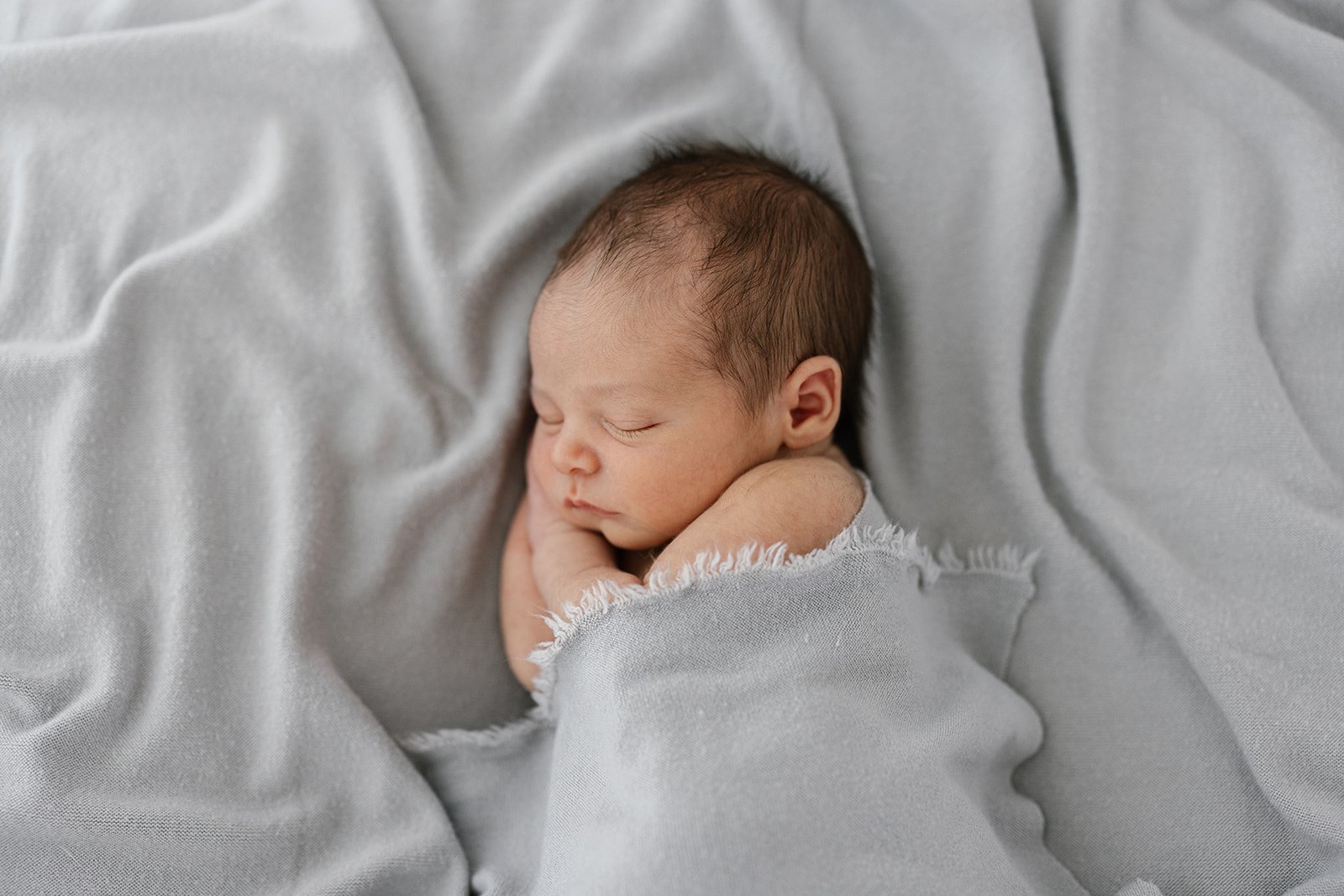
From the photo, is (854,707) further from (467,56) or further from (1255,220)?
(467,56)

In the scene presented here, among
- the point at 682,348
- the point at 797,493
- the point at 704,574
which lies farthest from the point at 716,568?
the point at 682,348

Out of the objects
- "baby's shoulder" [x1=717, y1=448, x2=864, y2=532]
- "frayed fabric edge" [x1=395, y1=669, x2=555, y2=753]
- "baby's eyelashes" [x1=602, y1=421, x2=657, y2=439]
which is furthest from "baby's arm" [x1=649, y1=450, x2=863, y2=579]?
"frayed fabric edge" [x1=395, y1=669, x2=555, y2=753]

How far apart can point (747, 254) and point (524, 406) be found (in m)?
0.37

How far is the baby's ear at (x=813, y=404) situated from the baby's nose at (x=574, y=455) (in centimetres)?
24

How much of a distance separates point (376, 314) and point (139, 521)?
0.38 meters

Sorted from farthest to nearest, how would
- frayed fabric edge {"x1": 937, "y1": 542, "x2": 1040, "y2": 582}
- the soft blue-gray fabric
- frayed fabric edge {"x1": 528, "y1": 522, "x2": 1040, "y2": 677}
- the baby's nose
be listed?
frayed fabric edge {"x1": 937, "y1": 542, "x2": 1040, "y2": 582} → the baby's nose → frayed fabric edge {"x1": 528, "y1": 522, "x2": 1040, "y2": 677} → the soft blue-gray fabric

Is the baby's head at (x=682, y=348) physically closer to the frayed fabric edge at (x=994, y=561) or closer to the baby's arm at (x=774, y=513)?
the baby's arm at (x=774, y=513)

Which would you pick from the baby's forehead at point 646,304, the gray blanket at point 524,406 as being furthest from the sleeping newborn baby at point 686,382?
the gray blanket at point 524,406

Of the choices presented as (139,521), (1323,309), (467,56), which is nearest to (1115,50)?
(1323,309)

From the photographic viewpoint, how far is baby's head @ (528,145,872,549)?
4.20ft

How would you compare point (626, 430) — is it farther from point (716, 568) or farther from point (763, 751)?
point (763, 751)

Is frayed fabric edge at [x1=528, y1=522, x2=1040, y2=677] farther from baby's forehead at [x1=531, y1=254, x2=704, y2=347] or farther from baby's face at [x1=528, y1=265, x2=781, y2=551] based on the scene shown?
baby's forehead at [x1=531, y1=254, x2=704, y2=347]

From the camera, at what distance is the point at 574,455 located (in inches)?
51.4

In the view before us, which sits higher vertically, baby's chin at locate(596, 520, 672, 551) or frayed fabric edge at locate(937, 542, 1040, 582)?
baby's chin at locate(596, 520, 672, 551)
